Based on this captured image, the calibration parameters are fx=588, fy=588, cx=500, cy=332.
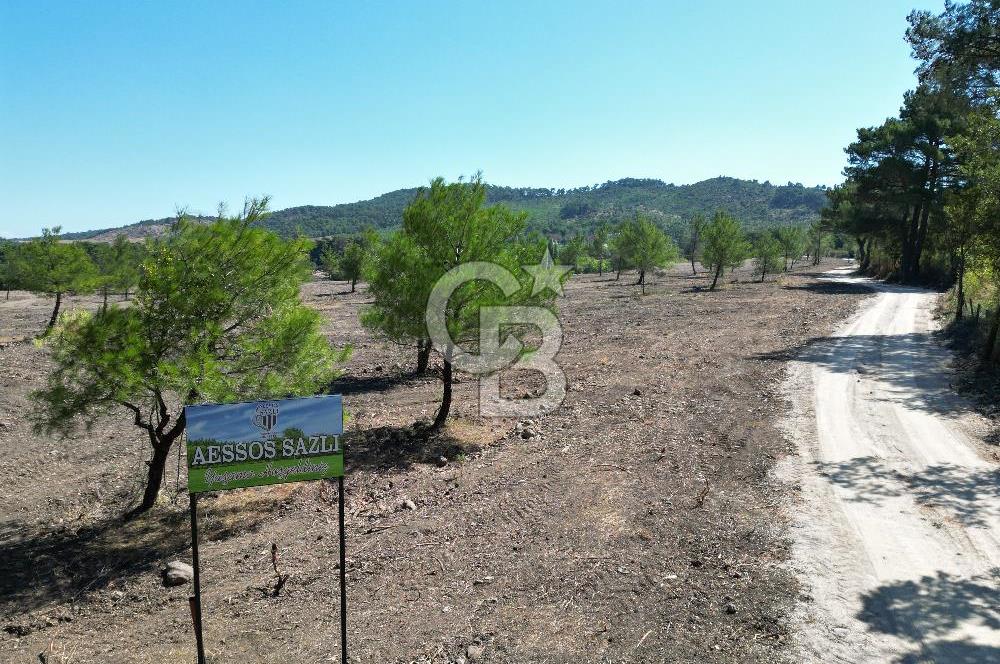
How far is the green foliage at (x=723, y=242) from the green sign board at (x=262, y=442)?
2263 inches

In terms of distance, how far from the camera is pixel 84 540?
10820 mm

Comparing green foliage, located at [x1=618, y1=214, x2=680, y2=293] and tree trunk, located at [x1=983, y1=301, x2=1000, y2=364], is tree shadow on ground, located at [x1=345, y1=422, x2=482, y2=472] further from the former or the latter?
green foliage, located at [x1=618, y1=214, x2=680, y2=293]

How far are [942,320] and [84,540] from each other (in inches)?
1438

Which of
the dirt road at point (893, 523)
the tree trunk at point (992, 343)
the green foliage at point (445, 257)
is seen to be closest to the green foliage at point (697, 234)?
the tree trunk at point (992, 343)

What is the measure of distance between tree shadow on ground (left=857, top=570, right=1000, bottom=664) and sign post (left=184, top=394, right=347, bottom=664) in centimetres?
642

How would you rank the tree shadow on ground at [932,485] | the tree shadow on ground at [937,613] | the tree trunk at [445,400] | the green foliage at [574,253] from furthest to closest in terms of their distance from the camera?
1. the green foliage at [574,253]
2. the tree trunk at [445,400]
3. the tree shadow on ground at [932,485]
4. the tree shadow on ground at [937,613]

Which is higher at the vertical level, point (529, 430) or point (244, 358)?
point (244, 358)

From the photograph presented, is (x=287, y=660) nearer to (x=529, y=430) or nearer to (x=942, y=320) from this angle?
(x=529, y=430)

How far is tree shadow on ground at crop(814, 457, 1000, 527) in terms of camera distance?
33.1ft

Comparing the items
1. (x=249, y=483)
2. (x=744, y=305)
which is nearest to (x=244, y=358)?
(x=249, y=483)

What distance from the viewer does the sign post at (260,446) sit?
6.36 meters

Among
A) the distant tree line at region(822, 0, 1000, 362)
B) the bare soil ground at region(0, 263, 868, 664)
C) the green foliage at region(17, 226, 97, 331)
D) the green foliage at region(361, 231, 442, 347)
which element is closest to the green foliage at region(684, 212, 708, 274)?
the distant tree line at region(822, 0, 1000, 362)

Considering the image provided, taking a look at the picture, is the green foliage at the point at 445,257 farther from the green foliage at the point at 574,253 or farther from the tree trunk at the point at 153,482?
the green foliage at the point at 574,253

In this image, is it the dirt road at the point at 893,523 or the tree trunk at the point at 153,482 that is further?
the tree trunk at the point at 153,482
